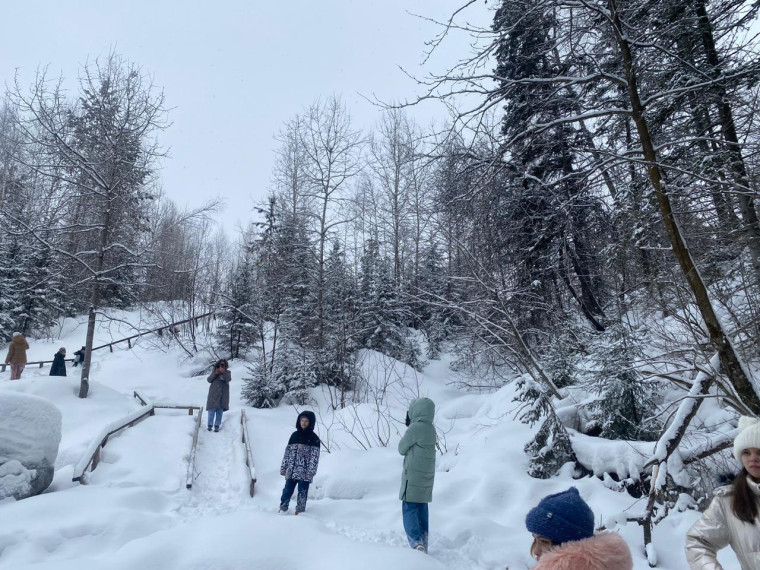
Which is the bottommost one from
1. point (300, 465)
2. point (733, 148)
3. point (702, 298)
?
point (300, 465)

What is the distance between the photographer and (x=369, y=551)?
441cm

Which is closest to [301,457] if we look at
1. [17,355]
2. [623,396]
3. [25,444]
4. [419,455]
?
[419,455]

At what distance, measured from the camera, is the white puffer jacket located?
2.30 m

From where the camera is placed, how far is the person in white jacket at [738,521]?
2.31 m

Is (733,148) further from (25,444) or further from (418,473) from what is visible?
(25,444)

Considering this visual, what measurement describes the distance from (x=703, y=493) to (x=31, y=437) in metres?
8.95

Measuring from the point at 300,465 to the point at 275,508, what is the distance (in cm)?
89

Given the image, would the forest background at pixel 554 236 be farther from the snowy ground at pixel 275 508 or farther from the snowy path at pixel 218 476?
the snowy path at pixel 218 476

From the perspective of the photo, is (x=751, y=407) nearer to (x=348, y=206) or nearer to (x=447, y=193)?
(x=447, y=193)

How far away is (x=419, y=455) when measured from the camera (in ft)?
17.5

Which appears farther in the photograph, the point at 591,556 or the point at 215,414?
the point at 215,414

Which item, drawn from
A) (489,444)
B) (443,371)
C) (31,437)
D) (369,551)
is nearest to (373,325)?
(443,371)

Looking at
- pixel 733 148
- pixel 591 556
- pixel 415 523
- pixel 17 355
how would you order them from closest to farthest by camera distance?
pixel 591 556
pixel 415 523
pixel 733 148
pixel 17 355

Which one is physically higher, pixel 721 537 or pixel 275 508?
pixel 721 537
